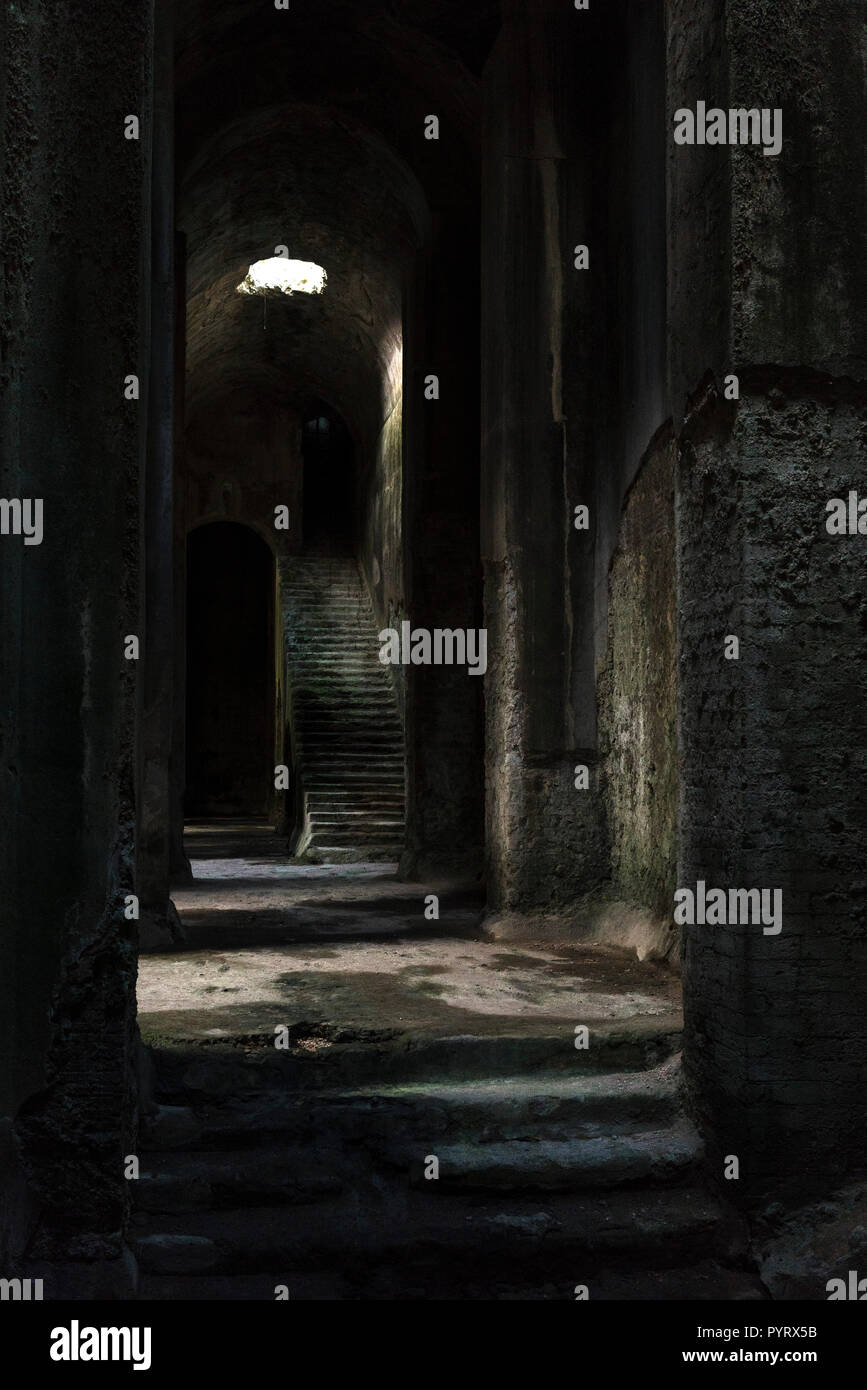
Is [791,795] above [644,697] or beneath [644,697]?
beneath

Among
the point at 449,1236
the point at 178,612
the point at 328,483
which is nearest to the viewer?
the point at 449,1236

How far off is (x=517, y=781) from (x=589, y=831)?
529 mm

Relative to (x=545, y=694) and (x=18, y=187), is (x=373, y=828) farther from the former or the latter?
(x=18, y=187)

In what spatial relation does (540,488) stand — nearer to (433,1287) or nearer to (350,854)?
(433,1287)

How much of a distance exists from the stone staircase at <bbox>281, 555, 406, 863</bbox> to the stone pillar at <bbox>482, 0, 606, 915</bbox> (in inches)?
207

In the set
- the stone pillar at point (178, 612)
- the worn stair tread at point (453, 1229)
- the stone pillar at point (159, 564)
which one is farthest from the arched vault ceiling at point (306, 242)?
the worn stair tread at point (453, 1229)

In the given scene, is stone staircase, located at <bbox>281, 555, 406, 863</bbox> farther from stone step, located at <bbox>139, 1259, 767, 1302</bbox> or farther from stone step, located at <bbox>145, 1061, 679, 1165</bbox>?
stone step, located at <bbox>139, 1259, 767, 1302</bbox>

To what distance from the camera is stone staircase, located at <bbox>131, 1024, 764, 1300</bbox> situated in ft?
11.8

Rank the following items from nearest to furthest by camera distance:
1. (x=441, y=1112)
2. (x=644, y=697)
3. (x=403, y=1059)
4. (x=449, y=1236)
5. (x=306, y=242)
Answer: (x=449, y=1236) → (x=441, y=1112) → (x=403, y=1059) → (x=644, y=697) → (x=306, y=242)

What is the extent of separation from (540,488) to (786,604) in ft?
12.4

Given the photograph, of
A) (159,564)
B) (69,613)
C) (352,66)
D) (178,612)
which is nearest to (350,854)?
(178,612)

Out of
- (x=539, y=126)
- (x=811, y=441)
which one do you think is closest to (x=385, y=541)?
(x=539, y=126)

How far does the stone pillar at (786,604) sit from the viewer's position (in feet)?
Answer: 12.5

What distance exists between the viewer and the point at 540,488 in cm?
748
